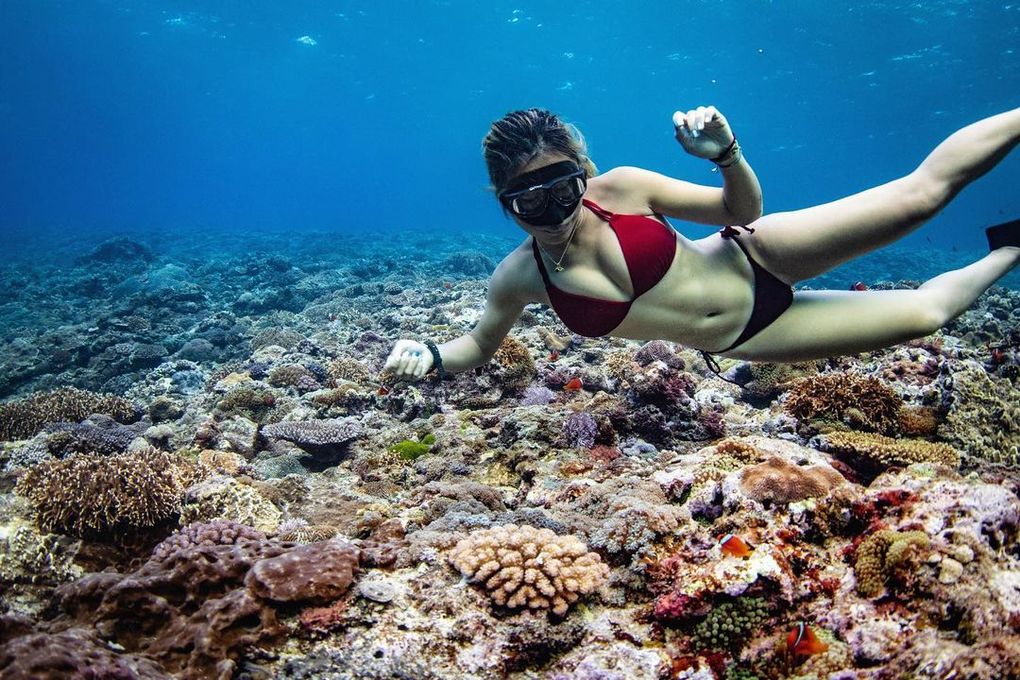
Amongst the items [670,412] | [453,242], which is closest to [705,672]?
[670,412]

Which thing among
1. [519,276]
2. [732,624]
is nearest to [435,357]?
[519,276]

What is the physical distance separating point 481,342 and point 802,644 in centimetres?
285

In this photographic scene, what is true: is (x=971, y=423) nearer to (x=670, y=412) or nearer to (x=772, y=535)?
(x=670, y=412)

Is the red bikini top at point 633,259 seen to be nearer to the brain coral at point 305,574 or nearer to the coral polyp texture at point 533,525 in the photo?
the coral polyp texture at point 533,525

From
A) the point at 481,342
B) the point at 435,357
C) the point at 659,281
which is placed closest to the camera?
the point at 659,281

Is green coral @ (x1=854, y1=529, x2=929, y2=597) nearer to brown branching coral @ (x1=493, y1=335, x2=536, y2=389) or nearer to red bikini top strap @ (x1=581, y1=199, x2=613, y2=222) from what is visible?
red bikini top strap @ (x1=581, y1=199, x2=613, y2=222)

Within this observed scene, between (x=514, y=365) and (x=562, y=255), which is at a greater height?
(x=562, y=255)

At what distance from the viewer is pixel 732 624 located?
2.70 meters

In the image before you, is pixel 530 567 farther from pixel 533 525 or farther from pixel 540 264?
pixel 540 264

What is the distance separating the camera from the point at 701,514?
12.5 ft

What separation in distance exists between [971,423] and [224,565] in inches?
277

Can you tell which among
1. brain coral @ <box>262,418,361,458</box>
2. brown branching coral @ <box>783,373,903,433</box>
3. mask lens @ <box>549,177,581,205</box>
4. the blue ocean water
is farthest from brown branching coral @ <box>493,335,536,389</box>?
the blue ocean water

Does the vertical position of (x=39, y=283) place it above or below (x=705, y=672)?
above

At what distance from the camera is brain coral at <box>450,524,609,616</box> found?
115 inches
